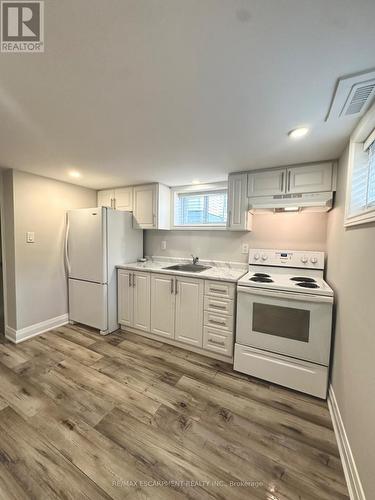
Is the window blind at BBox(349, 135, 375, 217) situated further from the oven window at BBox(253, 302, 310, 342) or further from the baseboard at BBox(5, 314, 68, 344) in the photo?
the baseboard at BBox(5, 314, 68, 344)

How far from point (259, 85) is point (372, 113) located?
2.35ft

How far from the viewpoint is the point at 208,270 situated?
8.84ft

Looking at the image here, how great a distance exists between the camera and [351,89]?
3.51ft

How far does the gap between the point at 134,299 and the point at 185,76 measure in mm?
2470

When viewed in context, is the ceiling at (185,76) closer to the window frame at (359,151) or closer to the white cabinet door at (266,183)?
the window frame at (359,151)

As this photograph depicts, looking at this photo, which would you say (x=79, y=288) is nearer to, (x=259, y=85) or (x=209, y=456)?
(x=209, y=456)

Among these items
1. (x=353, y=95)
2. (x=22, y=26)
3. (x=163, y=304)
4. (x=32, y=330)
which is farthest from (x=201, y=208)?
(x=32, y=330)

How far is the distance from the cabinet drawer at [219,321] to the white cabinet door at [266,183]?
1429 millimetres

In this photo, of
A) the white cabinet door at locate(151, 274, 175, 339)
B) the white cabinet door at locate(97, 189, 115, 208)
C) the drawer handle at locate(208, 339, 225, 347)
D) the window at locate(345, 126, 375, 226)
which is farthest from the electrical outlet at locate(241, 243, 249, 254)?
the white cabinet door at locate(97, 189, 115, 208)

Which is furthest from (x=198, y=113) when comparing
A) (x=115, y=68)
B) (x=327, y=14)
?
(x=327, y=14)

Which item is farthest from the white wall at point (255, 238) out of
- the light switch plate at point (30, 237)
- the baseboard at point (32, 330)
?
the baseboard at point (32, 330)

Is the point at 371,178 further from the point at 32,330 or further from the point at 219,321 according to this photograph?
the point at 32,330

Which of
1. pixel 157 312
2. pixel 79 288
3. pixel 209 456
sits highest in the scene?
pixel 79 288

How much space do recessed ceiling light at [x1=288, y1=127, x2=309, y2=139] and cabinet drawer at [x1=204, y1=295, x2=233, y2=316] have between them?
1600mm
